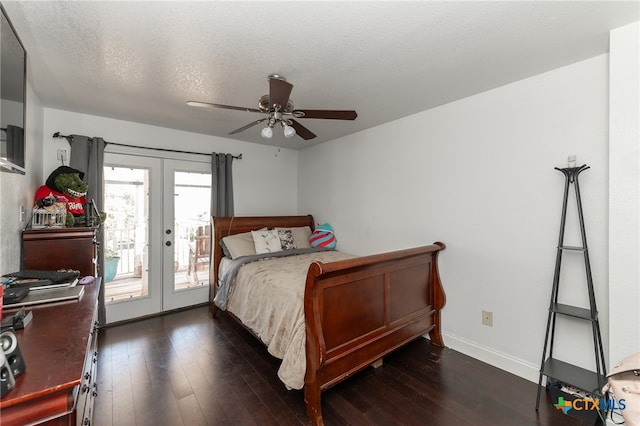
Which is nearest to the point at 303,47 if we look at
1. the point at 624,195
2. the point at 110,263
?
the point at 624,195

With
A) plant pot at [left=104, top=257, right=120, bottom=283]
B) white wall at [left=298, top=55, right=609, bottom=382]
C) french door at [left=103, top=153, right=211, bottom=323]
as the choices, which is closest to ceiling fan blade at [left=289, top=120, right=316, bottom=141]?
white wall at [left=298, top=55, right=609, bottom=382]

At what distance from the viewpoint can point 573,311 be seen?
1.99 m

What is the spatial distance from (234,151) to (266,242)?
157 centimetres

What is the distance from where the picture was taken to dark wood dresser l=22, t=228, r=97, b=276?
207 cm

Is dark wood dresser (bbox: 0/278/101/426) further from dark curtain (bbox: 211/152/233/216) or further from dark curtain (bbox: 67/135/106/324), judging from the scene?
dark curtain (bbox: 211/152/233/216)

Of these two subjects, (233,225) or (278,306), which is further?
(233,225)

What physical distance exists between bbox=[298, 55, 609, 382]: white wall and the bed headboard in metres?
1.63

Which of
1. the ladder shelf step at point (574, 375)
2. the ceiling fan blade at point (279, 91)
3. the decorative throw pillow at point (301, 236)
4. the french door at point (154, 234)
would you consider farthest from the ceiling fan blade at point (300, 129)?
the ladder shelf step at point (574, 375)

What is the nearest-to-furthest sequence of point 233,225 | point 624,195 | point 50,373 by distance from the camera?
point 50,373
point 624,195
point 233,225

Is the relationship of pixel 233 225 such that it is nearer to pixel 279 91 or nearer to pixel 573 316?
pixel 279 91

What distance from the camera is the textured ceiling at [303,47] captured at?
5.02ft

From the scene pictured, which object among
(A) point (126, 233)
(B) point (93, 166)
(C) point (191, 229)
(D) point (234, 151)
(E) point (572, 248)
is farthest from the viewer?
(D) point (234, 151)

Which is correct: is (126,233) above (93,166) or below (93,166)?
below

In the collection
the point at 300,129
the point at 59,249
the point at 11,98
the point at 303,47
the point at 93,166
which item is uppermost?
the point at 303,47
